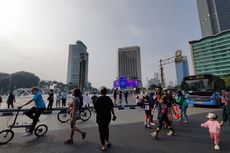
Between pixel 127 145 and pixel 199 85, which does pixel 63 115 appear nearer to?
pixel 127 145

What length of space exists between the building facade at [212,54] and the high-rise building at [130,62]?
1660 inches

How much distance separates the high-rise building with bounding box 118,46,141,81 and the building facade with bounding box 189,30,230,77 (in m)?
42.2

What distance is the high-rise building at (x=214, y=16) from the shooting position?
4193 inches

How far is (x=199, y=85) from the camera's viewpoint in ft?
42.6

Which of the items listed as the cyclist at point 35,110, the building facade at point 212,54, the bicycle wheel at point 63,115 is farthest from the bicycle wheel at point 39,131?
the building facade at point 212,54

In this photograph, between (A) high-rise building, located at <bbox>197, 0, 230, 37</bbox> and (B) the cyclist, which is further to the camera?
(A) high-rise building, located at <bbox>197, 0, 230, 37</bbox>

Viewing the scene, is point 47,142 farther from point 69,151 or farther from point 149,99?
point 149,99

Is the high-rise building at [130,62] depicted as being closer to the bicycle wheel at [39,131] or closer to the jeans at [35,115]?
the bicycle wheel at [39,131]

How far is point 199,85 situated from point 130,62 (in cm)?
9421

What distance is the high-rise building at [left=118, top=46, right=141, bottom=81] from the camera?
10494cm

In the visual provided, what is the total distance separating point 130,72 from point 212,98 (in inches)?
3729

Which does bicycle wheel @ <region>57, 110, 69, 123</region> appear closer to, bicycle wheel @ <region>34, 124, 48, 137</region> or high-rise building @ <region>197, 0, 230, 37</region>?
bicycle wheel @ <region>34, 124, 48, 137</region>

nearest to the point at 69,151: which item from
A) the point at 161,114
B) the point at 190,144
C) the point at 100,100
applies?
the point at 100,100

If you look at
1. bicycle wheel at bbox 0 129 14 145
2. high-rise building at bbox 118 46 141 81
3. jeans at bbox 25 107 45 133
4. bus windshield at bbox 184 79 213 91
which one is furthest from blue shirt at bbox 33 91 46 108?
high-rise building at bbox 118 46 141 81
